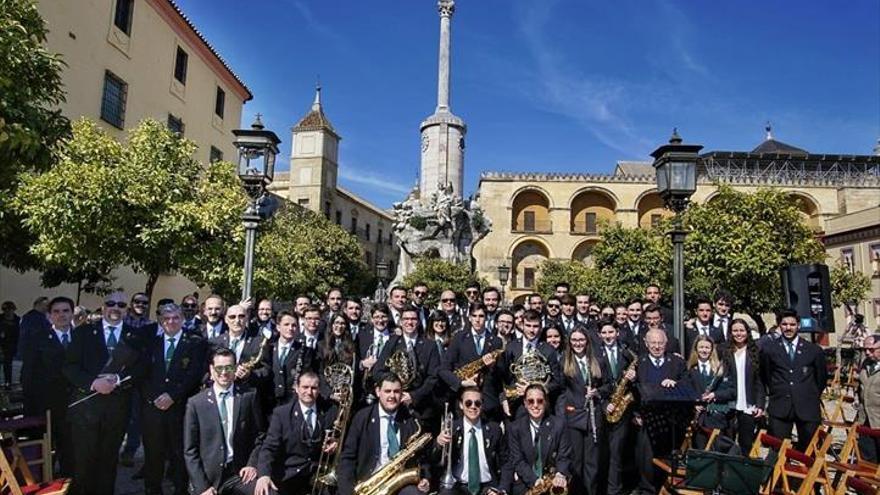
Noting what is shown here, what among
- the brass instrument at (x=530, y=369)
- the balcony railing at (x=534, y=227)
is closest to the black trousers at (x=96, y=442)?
the brass instrument at (x=530, y=369)

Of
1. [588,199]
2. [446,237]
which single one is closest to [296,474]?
[446,237]

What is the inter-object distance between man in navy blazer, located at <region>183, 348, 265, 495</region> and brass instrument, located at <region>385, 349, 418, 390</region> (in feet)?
4.88

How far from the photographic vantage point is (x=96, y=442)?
5.70 metres

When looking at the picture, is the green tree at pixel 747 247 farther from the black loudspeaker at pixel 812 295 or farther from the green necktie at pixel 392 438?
the green necktie at pixel 392 438

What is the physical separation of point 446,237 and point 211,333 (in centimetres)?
1819

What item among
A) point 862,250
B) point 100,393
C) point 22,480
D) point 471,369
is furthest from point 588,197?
point 22,480

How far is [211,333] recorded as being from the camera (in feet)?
23.4

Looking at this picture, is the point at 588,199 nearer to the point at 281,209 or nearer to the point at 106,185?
the point at 281,209

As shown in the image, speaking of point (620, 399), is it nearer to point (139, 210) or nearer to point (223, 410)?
point (223, 410)

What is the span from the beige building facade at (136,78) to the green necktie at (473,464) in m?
19.1

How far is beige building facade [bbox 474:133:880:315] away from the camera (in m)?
52.7

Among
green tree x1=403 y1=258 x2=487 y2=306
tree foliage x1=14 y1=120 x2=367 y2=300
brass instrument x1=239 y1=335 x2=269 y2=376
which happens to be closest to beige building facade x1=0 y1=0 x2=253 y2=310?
tree foliage x1=14 y1=120 x2=367 y2=300

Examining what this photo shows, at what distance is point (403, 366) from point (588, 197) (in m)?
51.9

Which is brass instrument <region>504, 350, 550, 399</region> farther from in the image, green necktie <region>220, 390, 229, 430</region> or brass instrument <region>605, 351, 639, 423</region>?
green necktie <region>220, 390, 229, 430</region>
